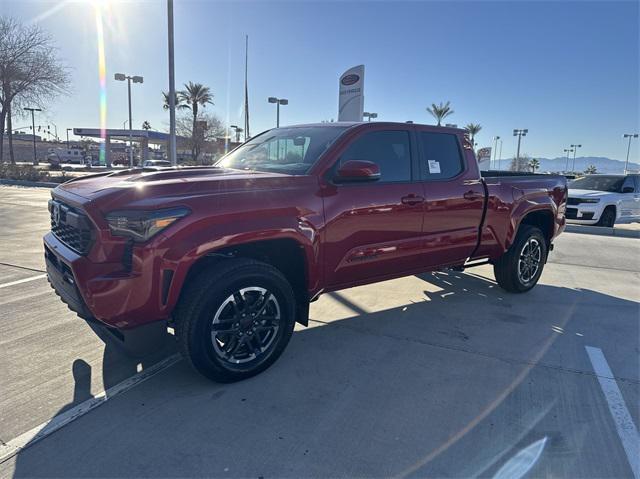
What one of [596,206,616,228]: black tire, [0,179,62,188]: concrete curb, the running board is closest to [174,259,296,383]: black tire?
the running board

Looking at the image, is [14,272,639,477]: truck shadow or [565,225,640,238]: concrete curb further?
[565,225,640,238]: concrete curb

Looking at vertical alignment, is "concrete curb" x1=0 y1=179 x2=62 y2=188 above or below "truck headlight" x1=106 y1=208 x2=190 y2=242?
below

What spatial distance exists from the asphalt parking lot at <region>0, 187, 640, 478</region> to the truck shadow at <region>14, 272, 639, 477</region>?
1 cm

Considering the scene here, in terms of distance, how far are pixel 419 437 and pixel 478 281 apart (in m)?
3.88

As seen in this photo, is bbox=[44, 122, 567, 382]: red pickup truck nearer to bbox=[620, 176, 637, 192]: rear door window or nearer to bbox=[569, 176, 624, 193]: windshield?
bbox=[569, 176, 624, 193]: windshield

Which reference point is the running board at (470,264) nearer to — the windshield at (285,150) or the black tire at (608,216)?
the windshield at (285,150)

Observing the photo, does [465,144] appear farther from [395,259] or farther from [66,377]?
[66,377]

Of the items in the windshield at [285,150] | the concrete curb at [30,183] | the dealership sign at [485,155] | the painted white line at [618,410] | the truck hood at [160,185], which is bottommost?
the painted white line at [618,410]

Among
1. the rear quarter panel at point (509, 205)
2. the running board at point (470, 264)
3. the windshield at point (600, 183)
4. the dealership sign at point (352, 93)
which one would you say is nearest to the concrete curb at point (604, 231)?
the windshield at point (600, 183)

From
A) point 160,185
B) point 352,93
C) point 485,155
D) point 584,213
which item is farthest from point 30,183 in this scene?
point 584,213

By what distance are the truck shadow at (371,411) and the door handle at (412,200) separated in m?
1.23

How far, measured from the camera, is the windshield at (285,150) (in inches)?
145

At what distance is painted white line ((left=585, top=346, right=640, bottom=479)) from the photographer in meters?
2.52

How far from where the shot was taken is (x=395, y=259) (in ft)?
13.2
